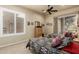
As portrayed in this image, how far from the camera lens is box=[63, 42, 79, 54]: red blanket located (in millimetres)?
1680

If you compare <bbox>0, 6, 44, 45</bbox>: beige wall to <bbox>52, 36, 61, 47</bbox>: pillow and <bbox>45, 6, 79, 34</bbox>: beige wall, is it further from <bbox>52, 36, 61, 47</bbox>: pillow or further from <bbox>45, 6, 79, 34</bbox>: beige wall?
<bbox>52, 36, 61, 47</bbox>: pillow

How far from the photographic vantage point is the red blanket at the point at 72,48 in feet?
5.51

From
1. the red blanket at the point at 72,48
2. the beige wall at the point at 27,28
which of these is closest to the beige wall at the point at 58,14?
the beige wall at the point at 27,28

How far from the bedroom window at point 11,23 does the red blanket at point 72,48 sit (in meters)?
1.08

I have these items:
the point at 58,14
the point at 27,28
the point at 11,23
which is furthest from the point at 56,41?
the point at 11,23

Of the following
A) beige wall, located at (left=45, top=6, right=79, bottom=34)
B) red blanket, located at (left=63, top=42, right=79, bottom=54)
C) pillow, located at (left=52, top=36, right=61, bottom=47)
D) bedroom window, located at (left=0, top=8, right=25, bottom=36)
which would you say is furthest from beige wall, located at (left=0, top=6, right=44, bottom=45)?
red blanket, located at (left=63, top=42, right=79, bottom=54)

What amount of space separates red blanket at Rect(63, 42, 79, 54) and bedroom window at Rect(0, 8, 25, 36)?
3.54ft

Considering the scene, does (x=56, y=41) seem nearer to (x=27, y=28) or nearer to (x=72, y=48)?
(x=72, y=48)

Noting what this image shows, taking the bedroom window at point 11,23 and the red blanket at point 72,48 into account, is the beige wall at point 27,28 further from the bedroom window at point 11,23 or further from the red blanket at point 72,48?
the red blanket at point 72,48
